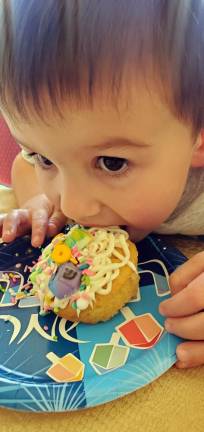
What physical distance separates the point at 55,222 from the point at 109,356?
0.91 feet

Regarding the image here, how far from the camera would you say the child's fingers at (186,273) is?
2.45 ft

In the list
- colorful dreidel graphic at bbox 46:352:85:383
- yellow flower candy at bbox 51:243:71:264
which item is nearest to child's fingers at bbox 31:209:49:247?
yellow flower candy at bbox 51:243:71:264

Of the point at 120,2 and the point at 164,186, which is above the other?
the point at 120,2

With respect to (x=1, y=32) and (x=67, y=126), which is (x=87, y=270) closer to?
(x=67, y=126)

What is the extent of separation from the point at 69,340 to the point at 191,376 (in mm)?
163

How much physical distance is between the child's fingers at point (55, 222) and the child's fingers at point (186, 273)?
23 centimetres

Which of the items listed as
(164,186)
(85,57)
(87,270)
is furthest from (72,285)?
(85,57)

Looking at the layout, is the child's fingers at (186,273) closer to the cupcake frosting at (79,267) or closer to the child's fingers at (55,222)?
the cupcake frosting at (79,267)

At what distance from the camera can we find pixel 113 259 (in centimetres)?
77

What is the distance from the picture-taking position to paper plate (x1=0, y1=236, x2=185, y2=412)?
66 cm

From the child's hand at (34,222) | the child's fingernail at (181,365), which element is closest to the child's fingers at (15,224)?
the child's hand at (34,222)

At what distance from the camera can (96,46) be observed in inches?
23.2

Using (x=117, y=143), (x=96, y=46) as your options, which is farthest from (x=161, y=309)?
(x=96, y=46)

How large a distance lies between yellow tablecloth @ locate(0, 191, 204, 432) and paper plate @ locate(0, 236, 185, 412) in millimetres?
20
